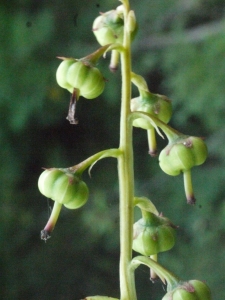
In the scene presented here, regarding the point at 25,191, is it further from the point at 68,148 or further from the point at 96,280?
the point at 96,280

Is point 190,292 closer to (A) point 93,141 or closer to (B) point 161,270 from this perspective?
(B) point 161,270

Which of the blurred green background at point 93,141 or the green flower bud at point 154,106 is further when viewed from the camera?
the blurred green background at point 93,141


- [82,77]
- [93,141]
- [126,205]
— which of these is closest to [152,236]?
[126,205]

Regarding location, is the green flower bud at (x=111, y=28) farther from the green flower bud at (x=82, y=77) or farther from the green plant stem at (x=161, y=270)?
the green plant stem at (x=161, y=270)

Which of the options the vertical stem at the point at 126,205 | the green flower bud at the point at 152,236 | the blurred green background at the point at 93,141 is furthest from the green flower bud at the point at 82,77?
the blurred green background at the point at 93,141

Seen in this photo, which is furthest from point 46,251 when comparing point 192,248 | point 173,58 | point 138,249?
point 138,249
